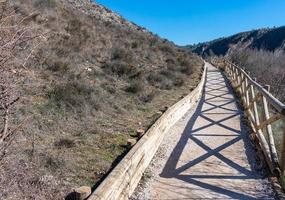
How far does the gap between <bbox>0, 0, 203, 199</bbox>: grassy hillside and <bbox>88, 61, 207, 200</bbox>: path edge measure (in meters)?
0.47

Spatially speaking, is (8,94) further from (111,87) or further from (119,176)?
(111,87)

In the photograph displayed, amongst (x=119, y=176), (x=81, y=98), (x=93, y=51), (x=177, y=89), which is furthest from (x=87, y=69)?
(x=119, y=176)

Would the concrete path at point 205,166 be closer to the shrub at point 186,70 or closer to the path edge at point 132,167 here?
the path edge at point 132,167

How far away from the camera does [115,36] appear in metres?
22.4

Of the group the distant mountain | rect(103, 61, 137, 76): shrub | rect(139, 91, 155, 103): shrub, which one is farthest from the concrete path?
the distant mountain

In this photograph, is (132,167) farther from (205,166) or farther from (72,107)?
(72,107)

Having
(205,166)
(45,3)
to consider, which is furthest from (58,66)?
(45,3)

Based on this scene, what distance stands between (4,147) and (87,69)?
30.0 ft

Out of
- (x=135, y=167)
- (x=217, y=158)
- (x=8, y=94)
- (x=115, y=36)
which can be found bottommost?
(x=217, y=158)

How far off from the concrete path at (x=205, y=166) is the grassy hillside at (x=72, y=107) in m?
0.81

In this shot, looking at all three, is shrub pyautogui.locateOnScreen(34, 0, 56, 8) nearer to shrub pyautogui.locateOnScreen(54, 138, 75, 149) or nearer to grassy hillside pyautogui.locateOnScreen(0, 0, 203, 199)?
grassy hillside pyautogui.locateOnScreen(0, 0, 203, 199)

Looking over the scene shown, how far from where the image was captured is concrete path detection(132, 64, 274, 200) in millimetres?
6289

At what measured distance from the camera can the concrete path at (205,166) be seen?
629cm

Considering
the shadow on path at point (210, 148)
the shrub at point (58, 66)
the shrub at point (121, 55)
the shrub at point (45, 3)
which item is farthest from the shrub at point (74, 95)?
the shrub at point (45, 3)
